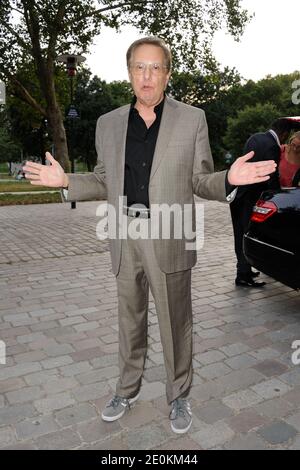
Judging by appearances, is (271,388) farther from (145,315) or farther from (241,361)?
(145,315)

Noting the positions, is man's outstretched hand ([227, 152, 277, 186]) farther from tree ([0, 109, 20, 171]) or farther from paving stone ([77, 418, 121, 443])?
tree ([0, 109, 20, 171])

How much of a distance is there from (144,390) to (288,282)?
177 centimetres

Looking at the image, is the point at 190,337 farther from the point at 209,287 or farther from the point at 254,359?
the point at 209,287

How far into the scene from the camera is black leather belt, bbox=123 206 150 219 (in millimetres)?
2264

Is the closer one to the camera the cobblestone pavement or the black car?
the cobblestone pavement

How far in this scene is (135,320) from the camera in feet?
8.20

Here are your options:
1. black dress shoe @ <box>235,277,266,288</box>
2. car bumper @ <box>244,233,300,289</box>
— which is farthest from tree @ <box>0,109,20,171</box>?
car bumper @ <box>244,233,300,289</box>

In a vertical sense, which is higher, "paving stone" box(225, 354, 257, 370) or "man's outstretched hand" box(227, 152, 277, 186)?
"man's outstretched hand" box(227, 152, 277, 186)

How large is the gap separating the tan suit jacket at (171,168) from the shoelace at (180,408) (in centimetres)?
84

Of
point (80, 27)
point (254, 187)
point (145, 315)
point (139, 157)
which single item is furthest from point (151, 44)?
point (80, 27)

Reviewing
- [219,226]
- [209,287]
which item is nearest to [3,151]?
[219,226]

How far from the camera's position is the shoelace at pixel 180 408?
243 centimetres

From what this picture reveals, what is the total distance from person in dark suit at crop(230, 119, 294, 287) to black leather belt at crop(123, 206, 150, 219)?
A: 243 cm

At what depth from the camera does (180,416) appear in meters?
2.41
